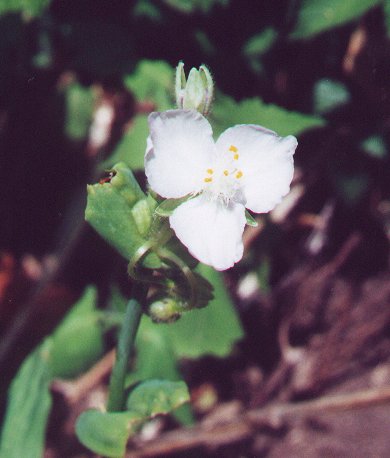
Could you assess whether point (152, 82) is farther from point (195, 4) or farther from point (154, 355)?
point (154, 355)

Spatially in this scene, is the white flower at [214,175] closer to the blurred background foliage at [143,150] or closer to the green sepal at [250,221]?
the green sepal at [250,221]

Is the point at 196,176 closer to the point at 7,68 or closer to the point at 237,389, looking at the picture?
the point at 7,68

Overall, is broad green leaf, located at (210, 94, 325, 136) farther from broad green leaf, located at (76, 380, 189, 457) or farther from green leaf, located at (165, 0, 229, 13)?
broad green leaf, located at (76, 380, 189, 457)

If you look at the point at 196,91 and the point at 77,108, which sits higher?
the point at 196,91

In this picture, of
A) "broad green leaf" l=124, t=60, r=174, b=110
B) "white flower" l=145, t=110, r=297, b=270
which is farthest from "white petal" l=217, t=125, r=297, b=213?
"broad green leaf" l=124, t=60, r=174, b=110

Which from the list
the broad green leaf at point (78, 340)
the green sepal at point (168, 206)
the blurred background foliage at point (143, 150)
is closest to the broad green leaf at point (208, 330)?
the blurred background foliage at point (143, 150)

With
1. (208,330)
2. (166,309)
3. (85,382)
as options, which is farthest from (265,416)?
(166,309)
